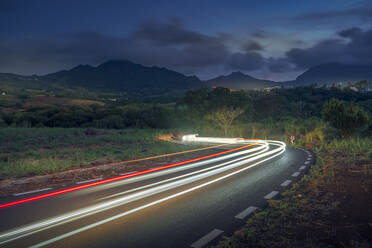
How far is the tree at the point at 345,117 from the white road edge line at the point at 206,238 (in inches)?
828

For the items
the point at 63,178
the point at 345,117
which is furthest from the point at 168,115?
the point at 63,178

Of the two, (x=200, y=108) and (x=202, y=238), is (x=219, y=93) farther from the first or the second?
(x=202, y=238)

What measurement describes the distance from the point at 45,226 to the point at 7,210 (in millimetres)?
1462

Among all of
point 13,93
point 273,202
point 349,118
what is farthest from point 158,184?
point 13,93

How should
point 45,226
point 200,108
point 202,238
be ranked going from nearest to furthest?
1. point 202,238
2. point 45,226
3. point 200,108

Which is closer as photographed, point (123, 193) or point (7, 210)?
point (7, 210)

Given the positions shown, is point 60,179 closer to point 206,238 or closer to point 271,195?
point 206,238

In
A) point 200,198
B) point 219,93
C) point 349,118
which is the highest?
point 219,93

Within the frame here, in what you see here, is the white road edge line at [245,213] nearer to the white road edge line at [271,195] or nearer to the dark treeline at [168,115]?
the white road edge line at [271,195]

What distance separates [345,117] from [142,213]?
21374mm

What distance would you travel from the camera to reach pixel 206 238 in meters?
4.32

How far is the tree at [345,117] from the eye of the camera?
21.0 meters

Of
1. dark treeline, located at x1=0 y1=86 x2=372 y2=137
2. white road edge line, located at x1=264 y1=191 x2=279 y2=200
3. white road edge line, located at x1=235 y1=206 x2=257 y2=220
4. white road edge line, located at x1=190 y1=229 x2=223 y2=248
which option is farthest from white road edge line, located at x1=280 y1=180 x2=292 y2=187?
dark treeline, located at x1=0 y1=86 x2=372 y2=137

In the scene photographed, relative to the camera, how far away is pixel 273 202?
20.0 feet
